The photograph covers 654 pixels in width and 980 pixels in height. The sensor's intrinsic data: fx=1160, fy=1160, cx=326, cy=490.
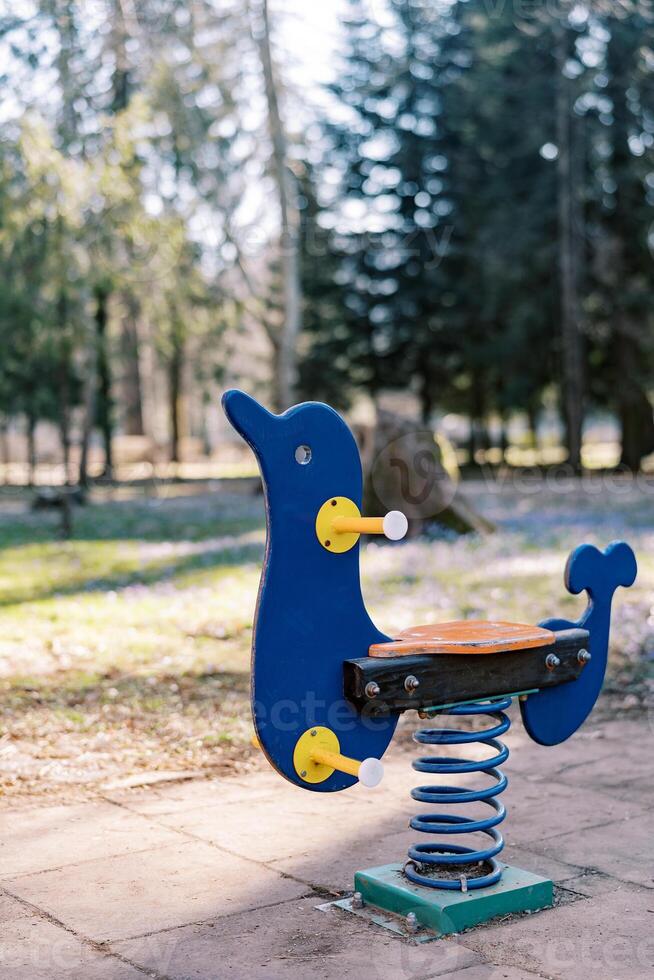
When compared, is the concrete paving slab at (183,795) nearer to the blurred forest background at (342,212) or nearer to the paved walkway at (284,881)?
the paved walkway at (284,881)

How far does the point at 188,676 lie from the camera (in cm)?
693

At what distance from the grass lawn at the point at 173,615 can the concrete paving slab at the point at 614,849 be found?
1.71m

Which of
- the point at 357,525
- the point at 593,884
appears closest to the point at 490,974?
the point at 593,884

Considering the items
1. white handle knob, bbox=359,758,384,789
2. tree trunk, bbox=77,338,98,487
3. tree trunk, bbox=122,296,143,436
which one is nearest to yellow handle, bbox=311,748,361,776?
white handle knob, bbox=359,758,384,789

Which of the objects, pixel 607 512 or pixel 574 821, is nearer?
pixel 574 821

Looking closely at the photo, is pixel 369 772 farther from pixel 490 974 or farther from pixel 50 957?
pixel 50 957

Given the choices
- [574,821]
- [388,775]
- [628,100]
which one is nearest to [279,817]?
[388,775]

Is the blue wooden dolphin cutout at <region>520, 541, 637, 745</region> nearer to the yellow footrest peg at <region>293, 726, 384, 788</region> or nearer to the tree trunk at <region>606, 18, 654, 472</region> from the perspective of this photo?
the yellow footrest peg at <region>293, 726, 384, 788</region>

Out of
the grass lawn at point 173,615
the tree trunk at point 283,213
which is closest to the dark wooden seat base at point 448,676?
the grass lawn at point 173,615

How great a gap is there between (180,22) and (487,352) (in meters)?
12.7

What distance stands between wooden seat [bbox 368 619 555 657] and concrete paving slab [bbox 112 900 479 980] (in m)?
0.80

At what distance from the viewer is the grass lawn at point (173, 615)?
218 inches

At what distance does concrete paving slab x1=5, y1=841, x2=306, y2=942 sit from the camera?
134 inches

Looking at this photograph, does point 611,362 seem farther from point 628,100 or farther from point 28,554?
point 28,554
